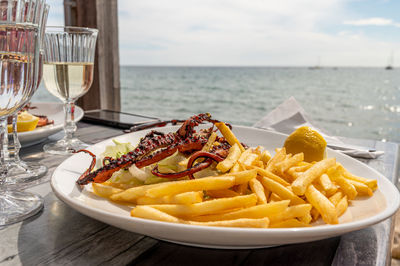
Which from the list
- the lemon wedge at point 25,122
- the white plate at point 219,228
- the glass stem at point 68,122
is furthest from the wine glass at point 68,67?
the white plate at point 219,228

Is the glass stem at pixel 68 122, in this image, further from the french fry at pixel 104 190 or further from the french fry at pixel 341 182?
the french fry at pixel 341 182

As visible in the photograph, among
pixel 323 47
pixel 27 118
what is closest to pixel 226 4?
pixel 323 47

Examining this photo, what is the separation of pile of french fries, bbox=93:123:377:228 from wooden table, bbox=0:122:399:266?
0.07 metres

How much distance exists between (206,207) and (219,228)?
0.48 feet

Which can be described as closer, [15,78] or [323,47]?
[15,78]

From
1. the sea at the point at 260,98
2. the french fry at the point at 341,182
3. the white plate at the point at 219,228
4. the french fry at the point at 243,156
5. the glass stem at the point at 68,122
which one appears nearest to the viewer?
the white plate at the point at 219,228

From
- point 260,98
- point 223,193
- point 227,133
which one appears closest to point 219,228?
point 223,193

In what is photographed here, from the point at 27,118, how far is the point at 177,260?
1392mm

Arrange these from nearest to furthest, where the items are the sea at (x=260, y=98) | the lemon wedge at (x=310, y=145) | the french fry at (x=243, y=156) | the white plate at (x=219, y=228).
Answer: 1. the white plate at (x=219, y=228)
2. the french fry at (x=243, y=156)
3. the lemon wedge at (x=310, y=145)
4. the sea at (x=260, y=98)

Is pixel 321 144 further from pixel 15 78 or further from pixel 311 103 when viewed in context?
pixel 311 103

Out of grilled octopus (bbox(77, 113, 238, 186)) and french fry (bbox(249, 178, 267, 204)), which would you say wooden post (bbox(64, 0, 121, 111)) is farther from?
french fry (bbox(249, 178, 267, 204))

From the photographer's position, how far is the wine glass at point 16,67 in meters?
0.84

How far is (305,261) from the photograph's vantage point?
0.71m

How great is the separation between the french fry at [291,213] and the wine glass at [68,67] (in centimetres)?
122
